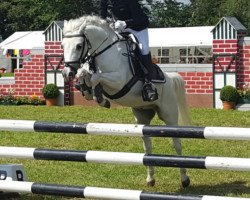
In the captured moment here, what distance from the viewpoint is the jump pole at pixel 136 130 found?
4953mm

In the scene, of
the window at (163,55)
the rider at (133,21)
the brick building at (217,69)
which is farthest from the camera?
the window at (163,55)

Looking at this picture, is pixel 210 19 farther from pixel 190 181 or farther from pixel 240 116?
pixel 190 181

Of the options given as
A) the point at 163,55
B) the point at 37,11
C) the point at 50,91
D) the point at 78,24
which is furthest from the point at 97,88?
the point at 37,11

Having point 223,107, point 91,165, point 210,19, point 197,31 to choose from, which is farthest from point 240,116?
point 210,19

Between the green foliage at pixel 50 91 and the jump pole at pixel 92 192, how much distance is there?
12.6 m

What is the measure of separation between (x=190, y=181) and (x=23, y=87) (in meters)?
12.0

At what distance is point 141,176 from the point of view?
28.2 ft

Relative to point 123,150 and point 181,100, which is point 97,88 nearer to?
point 181,100

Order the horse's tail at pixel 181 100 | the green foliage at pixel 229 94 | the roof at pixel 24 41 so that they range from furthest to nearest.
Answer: the roof at pixel 24 41 < the green foliage at pixel 229 94 < the horse's tail at pixel 181 100

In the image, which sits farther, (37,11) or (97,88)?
(37,11)

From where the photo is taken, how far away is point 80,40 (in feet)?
22.4

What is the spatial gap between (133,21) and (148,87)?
0.82 metres

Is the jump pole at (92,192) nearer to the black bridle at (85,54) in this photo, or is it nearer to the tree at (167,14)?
the black bridle at (85,54)

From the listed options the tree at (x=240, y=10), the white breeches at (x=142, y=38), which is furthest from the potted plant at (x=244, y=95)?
the tree at (x=240, y=10)
